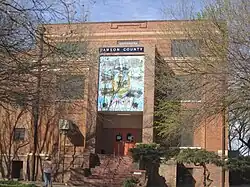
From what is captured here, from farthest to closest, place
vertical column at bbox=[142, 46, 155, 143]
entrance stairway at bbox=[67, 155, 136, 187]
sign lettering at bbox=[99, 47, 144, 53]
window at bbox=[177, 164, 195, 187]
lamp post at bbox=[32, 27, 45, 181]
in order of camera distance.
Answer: sign lettering at bbox=[99, 47, 144, 53]
window at bbox=[177, 164, 195, 187]
vertical column at bbox=[142, 46, 155, 143]
entrance stairway at bbox=[67, 155, 136, 187]
lamp post at bbox=[32, 27, 45, 181]

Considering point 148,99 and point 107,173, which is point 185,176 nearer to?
point 107,173

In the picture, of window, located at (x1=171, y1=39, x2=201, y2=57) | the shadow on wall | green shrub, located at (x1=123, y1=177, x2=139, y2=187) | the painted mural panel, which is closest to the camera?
window, located at (x1=171, y1=39, x2=201, y2=57)

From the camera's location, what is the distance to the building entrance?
122 feet

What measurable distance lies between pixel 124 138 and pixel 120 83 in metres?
4.76

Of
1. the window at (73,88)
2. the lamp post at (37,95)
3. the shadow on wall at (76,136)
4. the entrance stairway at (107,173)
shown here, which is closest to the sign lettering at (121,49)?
the window at (73,88)

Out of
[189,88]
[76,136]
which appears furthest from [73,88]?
[189,88]

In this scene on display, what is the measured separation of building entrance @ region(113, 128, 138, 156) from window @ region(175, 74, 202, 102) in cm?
1224

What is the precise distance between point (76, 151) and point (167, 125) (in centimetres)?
811

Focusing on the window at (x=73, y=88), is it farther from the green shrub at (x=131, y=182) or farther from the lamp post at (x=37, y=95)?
the green shrub at (x=131, y=182)

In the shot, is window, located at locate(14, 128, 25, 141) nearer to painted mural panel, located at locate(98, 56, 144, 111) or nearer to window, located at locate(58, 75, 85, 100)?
window, located at locate(58, 75, 85, 100)

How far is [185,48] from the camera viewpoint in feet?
86.5

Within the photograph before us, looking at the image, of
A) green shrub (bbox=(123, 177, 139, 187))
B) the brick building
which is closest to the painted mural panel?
the brick building

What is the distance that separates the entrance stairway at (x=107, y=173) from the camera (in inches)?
1196

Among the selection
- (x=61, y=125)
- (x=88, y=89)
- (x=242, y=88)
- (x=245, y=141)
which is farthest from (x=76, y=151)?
(x=245, y=141)
